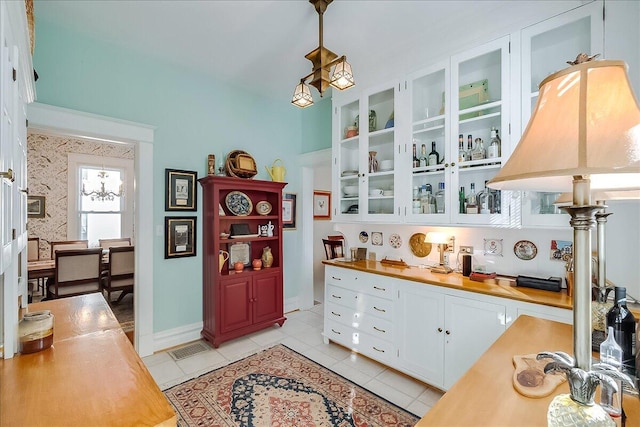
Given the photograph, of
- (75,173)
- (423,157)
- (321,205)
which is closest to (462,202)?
(423,157)

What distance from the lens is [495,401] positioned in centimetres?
95

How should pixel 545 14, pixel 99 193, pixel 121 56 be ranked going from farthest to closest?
pixel 99 193, pixel 121 56, pixel 545 14

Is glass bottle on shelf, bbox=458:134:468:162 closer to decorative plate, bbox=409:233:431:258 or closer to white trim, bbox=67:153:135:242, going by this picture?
decorative plate, bbox=409:233:431:258

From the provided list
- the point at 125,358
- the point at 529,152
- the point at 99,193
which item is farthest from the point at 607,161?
the point at 99,193

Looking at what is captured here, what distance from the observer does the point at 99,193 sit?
5.91 meters

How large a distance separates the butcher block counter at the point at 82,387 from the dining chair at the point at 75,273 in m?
2.98

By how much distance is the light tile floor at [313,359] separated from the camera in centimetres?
231

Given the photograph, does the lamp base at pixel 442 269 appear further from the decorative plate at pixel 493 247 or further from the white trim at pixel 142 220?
the white trim at pixel 142 220

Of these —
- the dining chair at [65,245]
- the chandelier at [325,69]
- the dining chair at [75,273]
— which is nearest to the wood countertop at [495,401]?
the chandelier at [325,69]

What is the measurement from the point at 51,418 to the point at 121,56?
10.2 feet

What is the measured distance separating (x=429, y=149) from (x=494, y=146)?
0.57 metres

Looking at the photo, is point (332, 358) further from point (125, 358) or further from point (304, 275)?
point (125, 358)

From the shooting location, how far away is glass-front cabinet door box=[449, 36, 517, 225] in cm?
219

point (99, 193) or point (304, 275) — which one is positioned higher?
point (99, 193)
